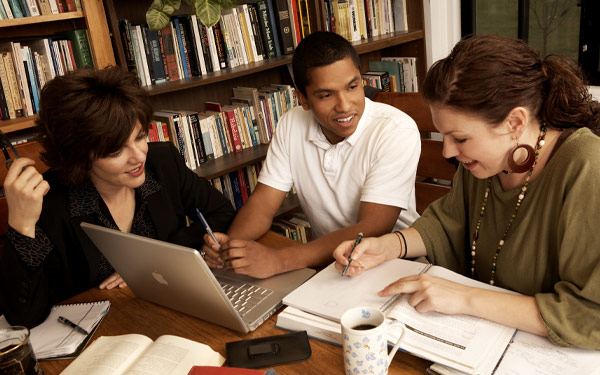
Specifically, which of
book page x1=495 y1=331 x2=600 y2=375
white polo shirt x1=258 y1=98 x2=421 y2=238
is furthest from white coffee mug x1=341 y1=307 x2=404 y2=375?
white polo shirt x1=258 y1=98 x2=421 y2=238

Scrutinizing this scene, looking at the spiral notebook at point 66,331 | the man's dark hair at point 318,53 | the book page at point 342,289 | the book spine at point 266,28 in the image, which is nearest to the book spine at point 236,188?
the book spine at point 266,28

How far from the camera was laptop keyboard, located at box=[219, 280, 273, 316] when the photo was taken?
115cm

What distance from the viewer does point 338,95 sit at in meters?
1.60

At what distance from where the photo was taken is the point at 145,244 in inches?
40.3

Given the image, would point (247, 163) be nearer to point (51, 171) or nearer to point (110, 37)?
point (110, 37)

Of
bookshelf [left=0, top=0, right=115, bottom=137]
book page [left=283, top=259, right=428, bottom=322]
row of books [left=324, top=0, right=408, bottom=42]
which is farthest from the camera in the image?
row of books [left=324, top=0, right=408, bottom=42]

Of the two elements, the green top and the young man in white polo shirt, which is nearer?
the green top

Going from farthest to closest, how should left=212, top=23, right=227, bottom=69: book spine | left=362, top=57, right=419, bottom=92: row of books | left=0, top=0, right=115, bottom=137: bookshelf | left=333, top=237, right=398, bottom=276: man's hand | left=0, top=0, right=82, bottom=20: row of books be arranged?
left=362, top=57, right=419, bottom=92: row of books, left=212, top=23, right=227, bottom=69: book spine, left=0, top=0, right=115, bottom=137: bookshelf, left=0, top=0, right=82, bottom=20: row of books, left=333, top=237, right=398, bottom=276: man's hand

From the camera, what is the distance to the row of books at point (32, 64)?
2002mm

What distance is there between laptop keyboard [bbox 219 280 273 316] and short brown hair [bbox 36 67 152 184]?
50 cm

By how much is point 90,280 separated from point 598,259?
122 cm

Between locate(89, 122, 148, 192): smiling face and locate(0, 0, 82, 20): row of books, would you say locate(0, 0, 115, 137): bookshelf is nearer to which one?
locate(0, 0, 82, 20): row of books

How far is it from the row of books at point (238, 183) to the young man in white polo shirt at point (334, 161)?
0.85m

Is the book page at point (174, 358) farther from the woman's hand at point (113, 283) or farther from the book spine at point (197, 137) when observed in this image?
the book spine at point (197, 137)
